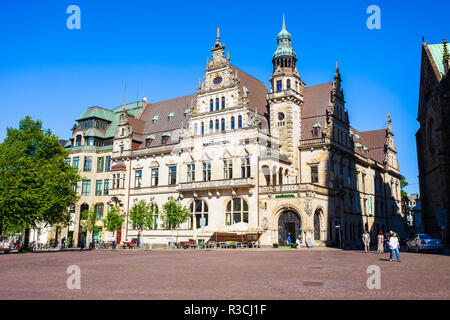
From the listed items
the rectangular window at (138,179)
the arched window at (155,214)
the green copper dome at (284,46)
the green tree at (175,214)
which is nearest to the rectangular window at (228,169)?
the green tree at (175,214)

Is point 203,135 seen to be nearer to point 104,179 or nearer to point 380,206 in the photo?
point 104,179

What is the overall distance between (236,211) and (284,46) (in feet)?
81.4

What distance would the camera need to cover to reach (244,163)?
176 feet

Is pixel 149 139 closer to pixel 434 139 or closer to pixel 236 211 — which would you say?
Answer: pixel 236 211

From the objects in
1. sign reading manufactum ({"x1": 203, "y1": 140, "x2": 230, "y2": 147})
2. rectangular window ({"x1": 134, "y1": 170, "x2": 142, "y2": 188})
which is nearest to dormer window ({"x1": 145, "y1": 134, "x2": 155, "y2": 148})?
rectangular window ({"x1": 134, "y1": 170, "x2": 142, "y2": 188})

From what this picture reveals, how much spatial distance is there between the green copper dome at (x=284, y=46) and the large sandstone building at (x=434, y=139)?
17.3 metres

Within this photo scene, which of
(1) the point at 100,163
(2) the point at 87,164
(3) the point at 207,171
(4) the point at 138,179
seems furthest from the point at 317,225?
(2) the point at 87,164

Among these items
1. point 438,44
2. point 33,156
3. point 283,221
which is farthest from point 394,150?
point 33,156

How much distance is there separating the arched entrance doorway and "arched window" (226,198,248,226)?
470 centimetres

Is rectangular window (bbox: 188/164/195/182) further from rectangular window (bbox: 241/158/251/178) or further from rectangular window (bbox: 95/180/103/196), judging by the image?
rectangular window (bbox: 95/180/103/196)

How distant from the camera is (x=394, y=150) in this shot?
83188 mm

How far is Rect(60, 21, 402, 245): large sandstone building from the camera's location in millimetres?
50625
